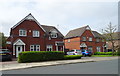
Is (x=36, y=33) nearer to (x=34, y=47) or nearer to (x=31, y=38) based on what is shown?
(x=31, y=38)

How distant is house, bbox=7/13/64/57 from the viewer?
24359 mm

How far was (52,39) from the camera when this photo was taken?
1124 inches

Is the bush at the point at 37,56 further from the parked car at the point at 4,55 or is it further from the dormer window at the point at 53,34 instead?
the dormer window at the point at 53,34

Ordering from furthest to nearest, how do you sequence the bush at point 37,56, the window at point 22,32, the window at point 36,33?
1. the window at point 36,33
2. the window at point 22,32
3. the bush at point 37,56

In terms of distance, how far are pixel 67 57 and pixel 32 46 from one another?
332 inches

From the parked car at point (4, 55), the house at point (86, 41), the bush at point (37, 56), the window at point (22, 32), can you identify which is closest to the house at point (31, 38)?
the window at point (22, 32)

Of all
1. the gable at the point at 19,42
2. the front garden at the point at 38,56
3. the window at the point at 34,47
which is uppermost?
the gable at the point at 19,42

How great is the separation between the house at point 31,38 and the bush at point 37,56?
6985 millimetres

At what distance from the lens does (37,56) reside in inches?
731

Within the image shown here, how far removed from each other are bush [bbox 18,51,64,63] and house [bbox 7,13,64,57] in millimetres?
6985

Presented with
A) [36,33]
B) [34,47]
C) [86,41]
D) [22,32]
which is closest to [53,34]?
[36,33]

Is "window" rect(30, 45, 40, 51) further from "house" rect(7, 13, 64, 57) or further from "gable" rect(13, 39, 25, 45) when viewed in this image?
"gable" rect(13, 39, 25, 45)

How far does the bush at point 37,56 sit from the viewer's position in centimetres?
1745

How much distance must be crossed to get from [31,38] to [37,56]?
815cm
